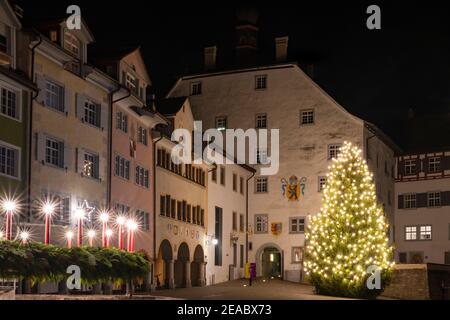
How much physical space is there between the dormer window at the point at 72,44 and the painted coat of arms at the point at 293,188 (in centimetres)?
3111

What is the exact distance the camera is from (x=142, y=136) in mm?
45531

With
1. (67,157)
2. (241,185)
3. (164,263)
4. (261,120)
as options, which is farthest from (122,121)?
(261,120)

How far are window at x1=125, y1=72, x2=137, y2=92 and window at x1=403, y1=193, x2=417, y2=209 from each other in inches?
1395

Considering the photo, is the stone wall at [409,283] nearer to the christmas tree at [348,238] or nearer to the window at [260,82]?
the christmas tree at [348,238]

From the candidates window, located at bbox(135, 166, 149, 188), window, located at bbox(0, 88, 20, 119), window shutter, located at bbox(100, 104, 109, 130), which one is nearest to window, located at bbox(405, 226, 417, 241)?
window, located at bbox(135, 166, 149, 188)

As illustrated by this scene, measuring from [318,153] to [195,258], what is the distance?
52.7ft

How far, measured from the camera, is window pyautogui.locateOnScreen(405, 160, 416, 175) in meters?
73.6

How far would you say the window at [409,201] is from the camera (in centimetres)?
7194

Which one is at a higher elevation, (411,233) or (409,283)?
(411,233)

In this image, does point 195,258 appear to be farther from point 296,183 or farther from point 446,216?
point 446,216

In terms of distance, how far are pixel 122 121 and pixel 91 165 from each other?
438cm

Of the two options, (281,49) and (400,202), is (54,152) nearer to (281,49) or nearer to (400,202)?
(281,49)
